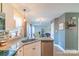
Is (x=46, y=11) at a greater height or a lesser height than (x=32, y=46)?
greater

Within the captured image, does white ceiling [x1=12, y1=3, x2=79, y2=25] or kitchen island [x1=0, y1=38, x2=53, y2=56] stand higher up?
white ceiling [x1=12, y1=3, x2=79, y2=25]

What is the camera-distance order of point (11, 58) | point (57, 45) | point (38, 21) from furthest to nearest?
point (57, 45) < point (38, 21) < point (11, 58)

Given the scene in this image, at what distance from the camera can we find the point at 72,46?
6.83 feet

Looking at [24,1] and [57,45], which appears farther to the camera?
[57,45]

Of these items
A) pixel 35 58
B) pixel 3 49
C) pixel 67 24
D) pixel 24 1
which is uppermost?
pixel 24 1

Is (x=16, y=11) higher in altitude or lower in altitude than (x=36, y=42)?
higher

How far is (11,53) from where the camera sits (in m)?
1.57

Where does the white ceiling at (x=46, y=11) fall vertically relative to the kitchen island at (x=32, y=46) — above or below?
above

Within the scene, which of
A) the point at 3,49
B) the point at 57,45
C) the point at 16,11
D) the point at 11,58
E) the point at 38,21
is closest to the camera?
→ the point at 11,58

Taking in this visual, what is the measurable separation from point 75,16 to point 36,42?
759 millimetres

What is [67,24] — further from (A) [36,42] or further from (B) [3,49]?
(B) [3,49]

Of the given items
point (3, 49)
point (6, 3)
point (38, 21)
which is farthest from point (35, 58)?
point (6, 3)

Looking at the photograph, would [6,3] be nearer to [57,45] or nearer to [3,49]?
[3,49]

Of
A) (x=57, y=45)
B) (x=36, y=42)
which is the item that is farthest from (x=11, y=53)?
(x=57, y=45)
